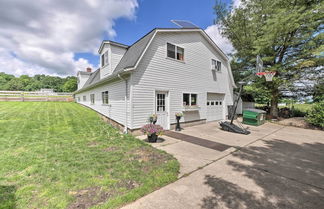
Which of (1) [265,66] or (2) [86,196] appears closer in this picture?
(2) [86,196]

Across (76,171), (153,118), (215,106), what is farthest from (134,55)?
(215,106)

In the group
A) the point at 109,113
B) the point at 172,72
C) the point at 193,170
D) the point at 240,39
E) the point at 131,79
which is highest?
the point at 240,39

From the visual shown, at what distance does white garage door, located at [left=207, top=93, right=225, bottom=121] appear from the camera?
1029 cm

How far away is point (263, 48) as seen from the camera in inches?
422

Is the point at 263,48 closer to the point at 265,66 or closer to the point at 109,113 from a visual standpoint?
the point at 265,66

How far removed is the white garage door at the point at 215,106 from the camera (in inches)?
405

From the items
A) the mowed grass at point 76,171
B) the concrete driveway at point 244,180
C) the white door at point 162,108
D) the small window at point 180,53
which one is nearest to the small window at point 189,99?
the white door at point 162,108

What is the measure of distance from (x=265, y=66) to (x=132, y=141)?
1346cm

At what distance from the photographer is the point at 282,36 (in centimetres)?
1012

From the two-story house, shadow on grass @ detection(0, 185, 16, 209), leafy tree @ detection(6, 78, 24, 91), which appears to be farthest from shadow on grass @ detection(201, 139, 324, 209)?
leafy tree @ detection(6, 78, 24, 91)

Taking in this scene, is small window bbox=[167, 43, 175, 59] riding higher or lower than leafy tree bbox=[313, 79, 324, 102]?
higher

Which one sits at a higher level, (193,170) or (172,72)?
(172,72)

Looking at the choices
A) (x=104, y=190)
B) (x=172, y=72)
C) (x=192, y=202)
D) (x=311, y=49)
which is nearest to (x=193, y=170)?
(x=192, y=202)

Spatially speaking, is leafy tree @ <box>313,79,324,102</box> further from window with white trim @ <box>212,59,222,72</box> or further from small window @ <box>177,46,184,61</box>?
small window @ <box>177,46,184,61</box>
